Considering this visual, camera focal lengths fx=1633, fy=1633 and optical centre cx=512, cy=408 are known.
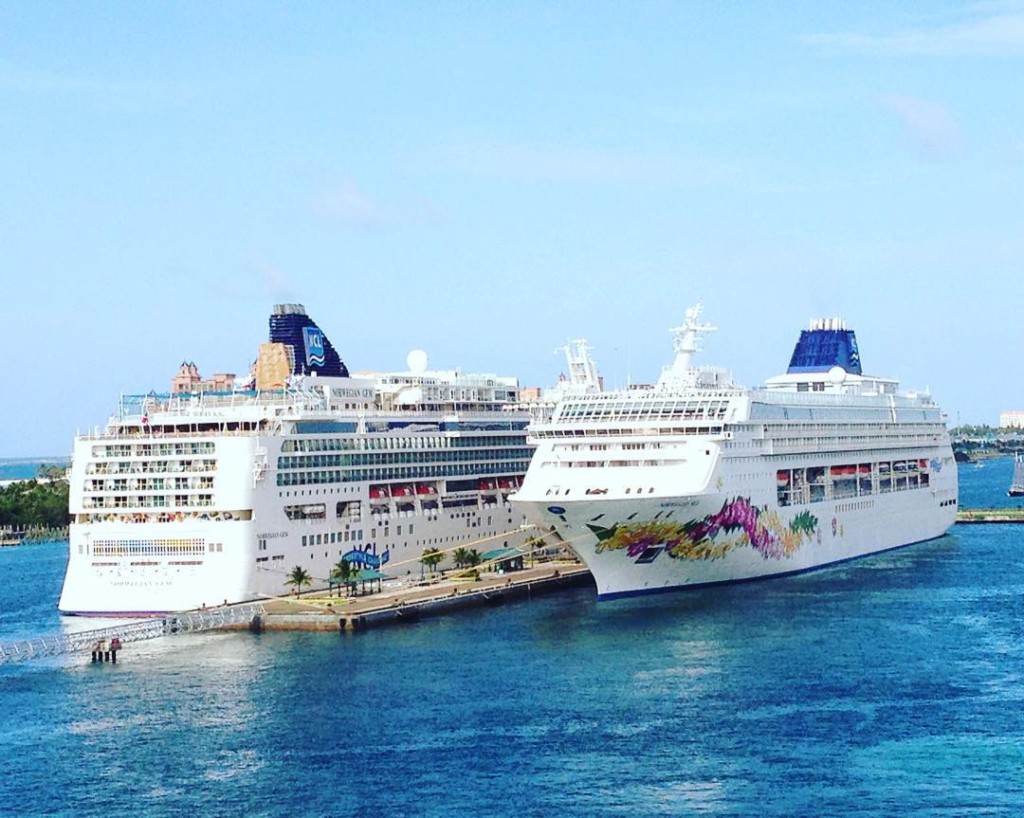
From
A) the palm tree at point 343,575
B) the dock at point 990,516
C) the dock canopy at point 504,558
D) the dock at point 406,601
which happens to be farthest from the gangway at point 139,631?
the dock at point 990,516

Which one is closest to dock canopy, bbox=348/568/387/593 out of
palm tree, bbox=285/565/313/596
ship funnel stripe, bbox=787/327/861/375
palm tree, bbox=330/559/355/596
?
palm tree, bbox=330/559/355/596

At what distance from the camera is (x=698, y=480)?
66938 millimetres

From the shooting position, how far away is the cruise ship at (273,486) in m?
65.2

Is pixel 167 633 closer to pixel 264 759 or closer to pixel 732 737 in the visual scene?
pixel 264 759

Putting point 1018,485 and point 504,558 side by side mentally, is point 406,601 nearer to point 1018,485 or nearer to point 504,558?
point 504,558

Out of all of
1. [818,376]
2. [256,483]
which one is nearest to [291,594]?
[256,483]

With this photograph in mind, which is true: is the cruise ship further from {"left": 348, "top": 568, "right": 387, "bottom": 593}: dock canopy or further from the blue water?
the blue water

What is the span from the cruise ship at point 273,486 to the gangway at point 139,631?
1855 millimetres

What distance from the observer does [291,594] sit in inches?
2640

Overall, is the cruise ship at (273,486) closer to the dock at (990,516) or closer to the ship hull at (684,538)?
the ship hull at (684,538)

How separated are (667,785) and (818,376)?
2249 inches

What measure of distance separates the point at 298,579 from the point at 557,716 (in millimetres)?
22490

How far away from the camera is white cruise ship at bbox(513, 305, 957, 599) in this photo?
65.8m

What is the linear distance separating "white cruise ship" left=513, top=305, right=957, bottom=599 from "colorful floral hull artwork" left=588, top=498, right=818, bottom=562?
0.19 feet
